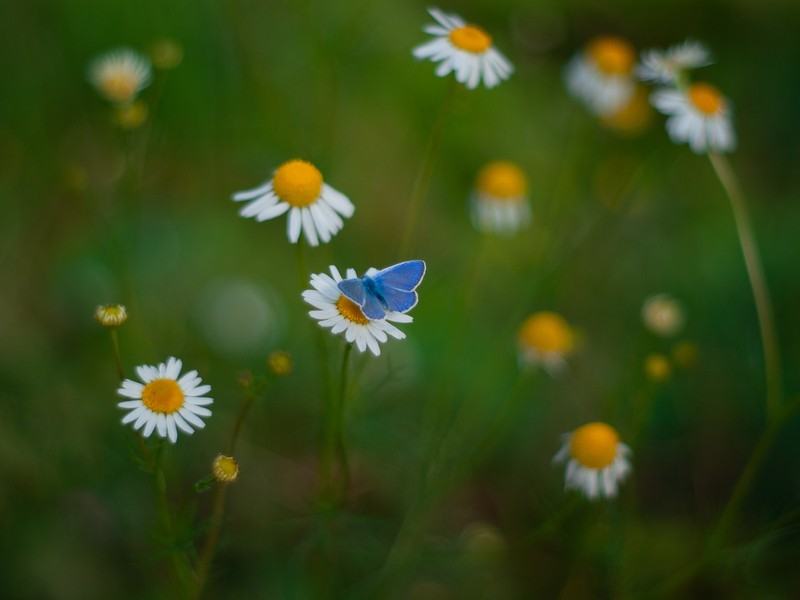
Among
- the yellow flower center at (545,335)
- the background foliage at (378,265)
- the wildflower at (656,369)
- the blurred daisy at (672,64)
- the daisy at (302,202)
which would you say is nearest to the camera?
the daisy at (302,202)

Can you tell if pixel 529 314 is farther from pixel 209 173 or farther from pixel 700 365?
pixel 209 173

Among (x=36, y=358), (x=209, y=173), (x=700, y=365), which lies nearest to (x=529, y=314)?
(x=700, y=365)

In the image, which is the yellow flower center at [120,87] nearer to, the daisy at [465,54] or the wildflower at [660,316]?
the daisy at [465,54]

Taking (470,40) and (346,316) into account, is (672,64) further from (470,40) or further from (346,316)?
(346,316)

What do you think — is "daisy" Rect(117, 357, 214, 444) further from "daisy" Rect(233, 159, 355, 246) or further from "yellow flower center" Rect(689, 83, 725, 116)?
"yellow flower center" Rect(689, 83, 725, 116)

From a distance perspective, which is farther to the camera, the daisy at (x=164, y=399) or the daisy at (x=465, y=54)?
the daisy at (x=465, y=54)

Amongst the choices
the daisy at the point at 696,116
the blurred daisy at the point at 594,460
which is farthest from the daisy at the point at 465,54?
the blurred daisy at the point at 594,460
